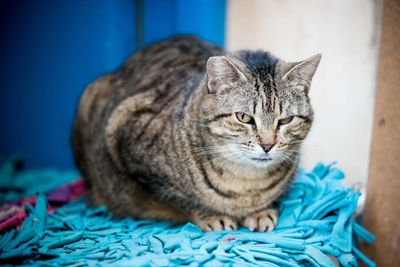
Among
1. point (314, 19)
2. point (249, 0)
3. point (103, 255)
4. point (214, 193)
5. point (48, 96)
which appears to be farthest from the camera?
point (48, 96)

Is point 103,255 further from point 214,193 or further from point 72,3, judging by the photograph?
point 72,3

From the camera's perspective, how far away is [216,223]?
1.72 metres

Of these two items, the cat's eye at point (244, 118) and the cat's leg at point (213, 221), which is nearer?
the cat's eye at point (244, 118)

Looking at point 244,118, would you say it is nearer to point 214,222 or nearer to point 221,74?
point 221,74

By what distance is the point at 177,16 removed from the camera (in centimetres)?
276

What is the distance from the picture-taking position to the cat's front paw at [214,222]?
1718 millimetres

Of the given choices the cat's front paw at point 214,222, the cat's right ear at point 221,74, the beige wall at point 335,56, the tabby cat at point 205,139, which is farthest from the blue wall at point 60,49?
the cat's front paw at point 214,222

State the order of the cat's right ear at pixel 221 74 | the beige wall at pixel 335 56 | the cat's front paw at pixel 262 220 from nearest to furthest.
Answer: the cat's right ear at pixel 221 74 < the cat's front paw at pixel 262 220 < the beige wall at pixel 335 56

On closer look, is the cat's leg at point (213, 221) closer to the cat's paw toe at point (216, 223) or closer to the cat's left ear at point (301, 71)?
the cat's paw toe at point (216, 223)

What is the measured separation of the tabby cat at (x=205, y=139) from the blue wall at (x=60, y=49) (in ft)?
1.80

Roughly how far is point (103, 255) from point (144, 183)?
44cm

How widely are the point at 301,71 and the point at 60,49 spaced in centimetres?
158

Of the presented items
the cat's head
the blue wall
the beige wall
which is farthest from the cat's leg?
the blue wall

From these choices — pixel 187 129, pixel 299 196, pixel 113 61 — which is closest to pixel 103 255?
pixel 187 129
